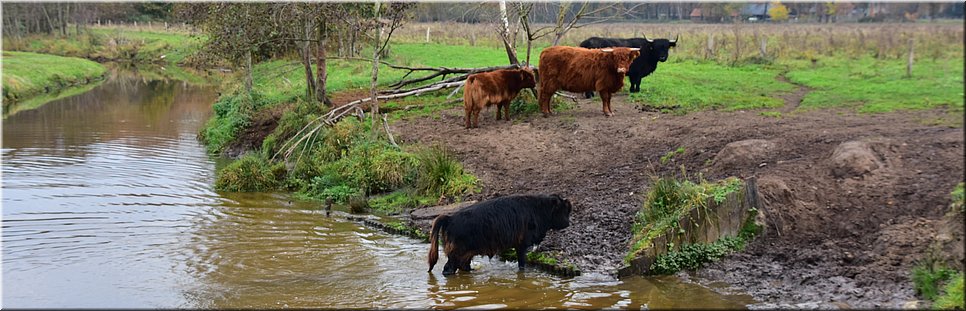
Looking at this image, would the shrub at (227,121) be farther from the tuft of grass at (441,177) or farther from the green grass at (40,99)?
the green grass at (40,99)

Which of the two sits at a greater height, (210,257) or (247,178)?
(247,178)

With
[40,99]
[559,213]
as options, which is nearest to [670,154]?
[559,213]

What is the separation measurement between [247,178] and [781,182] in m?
9.66

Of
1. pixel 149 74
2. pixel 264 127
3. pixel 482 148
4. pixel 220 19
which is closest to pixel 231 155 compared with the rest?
pixel 264 127

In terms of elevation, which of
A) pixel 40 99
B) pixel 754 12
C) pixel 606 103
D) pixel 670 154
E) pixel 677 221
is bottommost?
pixel 677 221

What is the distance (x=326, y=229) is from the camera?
11.7 metres

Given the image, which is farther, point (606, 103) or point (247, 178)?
point (606, 103)

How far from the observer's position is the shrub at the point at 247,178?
14953 mm

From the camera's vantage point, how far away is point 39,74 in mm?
38219

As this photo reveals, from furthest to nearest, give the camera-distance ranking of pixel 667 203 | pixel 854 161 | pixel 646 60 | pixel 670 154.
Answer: pixel 646 60 → pixel 670 154 → pixel 854 161 → pixel 667 203

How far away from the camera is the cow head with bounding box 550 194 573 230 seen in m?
9.64

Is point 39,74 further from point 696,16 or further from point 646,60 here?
point 696,16

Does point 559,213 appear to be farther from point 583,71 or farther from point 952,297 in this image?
point 583,71

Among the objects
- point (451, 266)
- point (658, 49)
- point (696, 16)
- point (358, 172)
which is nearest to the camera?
point (451, 266)
